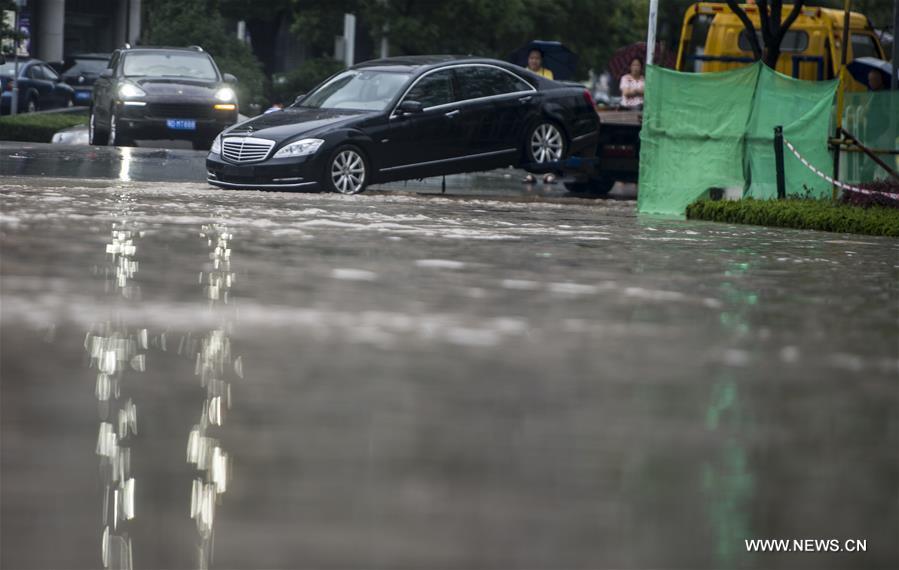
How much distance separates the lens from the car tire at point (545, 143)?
70.5 feet

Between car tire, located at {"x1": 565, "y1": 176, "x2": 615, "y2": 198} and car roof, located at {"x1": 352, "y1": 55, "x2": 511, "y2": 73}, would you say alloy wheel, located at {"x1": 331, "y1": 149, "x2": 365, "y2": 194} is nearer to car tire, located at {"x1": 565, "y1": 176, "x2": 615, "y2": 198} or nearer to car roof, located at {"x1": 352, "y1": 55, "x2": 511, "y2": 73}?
car roof, located at {"x1": 352, "y1": 55, "x2": 511, "y2": 73}

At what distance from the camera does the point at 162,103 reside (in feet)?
88.3

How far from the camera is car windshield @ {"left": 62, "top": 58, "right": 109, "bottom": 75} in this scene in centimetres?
5025

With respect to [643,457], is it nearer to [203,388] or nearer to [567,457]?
[567,457]

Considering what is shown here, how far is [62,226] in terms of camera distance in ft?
41.8

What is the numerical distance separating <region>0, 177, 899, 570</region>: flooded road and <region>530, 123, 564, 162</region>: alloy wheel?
409 inches

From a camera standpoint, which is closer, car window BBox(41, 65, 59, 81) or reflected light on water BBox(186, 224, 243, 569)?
reflected light on water BBox(186, 224, 243, 569)

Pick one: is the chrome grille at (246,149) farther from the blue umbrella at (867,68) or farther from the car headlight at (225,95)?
the blue umbrella at (867,68)

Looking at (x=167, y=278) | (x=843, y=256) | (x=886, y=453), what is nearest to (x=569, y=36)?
(x=843, y=256)

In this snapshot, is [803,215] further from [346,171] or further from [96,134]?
[96,134]

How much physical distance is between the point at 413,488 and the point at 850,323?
4341 mm

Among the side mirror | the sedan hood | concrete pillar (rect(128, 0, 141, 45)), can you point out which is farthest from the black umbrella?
concrete pillar (rect(128, 0, 141, 45))

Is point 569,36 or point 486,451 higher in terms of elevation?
point 569,36

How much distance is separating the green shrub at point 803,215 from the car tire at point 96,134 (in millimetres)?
12306
